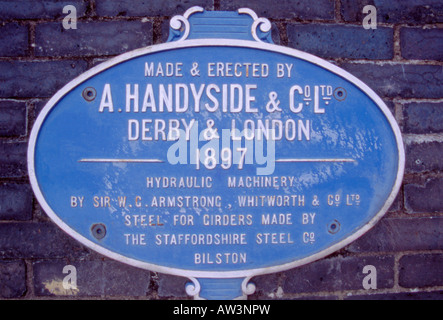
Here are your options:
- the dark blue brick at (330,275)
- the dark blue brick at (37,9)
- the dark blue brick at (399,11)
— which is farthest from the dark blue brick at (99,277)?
the dark blue brick at (399,11)

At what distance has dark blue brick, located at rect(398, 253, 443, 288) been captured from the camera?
124 centimetres

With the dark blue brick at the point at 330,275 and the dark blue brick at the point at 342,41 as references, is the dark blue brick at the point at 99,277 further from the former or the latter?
the dark blue brick at the point at 342,41

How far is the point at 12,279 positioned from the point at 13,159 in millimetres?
389

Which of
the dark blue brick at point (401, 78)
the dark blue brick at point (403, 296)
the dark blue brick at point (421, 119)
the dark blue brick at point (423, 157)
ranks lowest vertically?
the dark blue brick at point (403, 296)

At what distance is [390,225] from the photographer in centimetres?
123

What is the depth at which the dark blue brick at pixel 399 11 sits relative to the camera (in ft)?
4.02

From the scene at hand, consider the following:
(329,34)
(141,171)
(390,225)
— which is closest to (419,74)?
(329,34)

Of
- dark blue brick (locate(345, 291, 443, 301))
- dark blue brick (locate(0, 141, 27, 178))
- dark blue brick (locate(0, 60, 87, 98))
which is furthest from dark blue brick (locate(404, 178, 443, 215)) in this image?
dark blue brick (locate(0, 141, 27, 178))

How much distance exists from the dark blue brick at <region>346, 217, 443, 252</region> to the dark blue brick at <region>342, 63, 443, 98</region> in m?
0.42

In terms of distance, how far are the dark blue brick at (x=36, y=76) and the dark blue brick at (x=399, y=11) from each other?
884 millimetres

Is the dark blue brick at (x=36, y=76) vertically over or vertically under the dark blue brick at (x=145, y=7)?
under

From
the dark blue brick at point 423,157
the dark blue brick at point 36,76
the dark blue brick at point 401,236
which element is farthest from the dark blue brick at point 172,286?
the dark blue brick at point 423,157

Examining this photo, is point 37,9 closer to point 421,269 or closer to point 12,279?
point 12,279

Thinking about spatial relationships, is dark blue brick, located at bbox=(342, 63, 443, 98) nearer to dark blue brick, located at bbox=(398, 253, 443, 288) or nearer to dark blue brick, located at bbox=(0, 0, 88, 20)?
dark blue brick, located at bbox=(398, 253, 443, 288)
